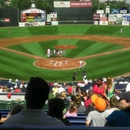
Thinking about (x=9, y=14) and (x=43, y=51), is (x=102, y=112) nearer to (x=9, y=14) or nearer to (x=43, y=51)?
(x=43, y=51)

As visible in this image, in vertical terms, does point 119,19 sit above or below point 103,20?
above

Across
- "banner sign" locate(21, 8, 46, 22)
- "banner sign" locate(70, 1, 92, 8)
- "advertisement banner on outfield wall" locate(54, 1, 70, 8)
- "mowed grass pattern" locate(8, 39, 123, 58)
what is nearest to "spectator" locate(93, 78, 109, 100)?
"mowed grass pattern" locate(8, 39, 123, 58)

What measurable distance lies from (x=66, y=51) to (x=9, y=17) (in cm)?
2621

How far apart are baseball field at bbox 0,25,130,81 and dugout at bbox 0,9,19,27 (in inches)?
126

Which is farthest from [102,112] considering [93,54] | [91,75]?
[93,54]

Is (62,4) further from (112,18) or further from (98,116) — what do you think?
(98,116)

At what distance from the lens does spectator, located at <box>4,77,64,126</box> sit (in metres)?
3.33

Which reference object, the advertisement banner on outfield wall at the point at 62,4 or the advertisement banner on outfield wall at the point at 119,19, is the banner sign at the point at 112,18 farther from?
the advertisement banner on outfield wall at the point at 62,4

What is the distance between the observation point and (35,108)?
351cm

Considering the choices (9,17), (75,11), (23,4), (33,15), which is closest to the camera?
(9,17)

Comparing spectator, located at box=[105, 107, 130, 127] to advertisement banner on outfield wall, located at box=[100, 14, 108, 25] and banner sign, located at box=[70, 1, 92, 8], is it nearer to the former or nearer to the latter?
advertisement banner on outfield wall, located at box=[100, 14, 108, 25]

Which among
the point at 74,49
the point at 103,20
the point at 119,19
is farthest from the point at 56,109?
the point at 119,19

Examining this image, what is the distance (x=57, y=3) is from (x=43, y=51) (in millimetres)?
28715

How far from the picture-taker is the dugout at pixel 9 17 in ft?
186
